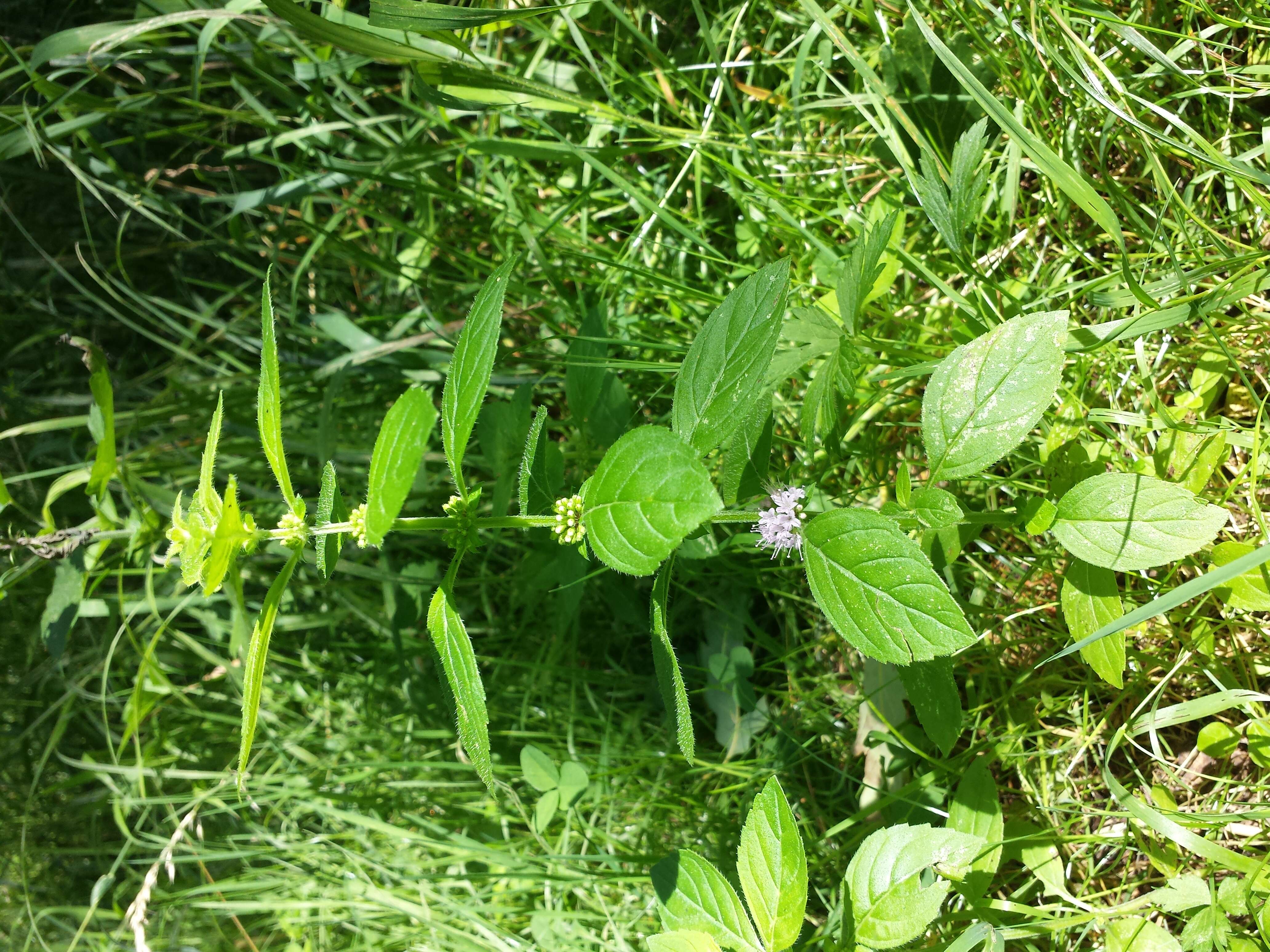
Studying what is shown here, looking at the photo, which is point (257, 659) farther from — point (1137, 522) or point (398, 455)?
point (1137, 522)

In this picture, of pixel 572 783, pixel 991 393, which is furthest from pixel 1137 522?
pixel 572 783

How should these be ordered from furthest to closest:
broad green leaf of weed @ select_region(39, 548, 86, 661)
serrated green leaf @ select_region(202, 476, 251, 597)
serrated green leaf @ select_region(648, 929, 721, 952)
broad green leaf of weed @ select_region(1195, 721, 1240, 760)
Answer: broad green leaf of weed @ select_region(39, 548, 86, 661), broad green leaf of weed @ select_region(1195, 721, 1240, 760), serrated green leaf @ select_region(648, 929, 721, 952), serrated green leaf @ select_region(202, 476, 251, 597)

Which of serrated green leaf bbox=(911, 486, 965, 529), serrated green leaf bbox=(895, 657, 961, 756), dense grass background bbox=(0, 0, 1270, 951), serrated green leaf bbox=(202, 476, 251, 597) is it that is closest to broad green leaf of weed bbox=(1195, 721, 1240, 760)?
dense grass background bbox=(0, 0, 1270, 951)

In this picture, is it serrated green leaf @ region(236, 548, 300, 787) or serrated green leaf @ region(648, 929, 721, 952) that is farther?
serrated green leaf @ region(648, 929, 721, 952)

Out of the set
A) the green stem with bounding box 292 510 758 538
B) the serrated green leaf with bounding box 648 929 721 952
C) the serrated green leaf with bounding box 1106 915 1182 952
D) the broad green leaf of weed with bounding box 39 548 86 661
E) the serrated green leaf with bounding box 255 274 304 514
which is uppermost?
the serrated green leaf with bounding box 255 274 304 514

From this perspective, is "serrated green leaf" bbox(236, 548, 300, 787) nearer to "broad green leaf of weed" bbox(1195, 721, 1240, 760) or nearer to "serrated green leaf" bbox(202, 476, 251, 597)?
"serrated green leaf" bbox(202, 476, 251, 597)
